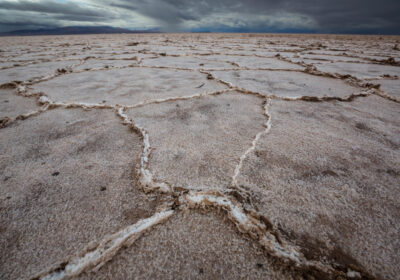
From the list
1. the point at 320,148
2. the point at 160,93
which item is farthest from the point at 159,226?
the point at 160,93

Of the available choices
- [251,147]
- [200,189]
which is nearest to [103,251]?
[200,189]

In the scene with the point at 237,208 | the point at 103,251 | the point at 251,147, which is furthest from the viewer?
the point at 251,147

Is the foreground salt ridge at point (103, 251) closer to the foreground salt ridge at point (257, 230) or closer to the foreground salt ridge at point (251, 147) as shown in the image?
the foreground salt ridge at point (257, 230)

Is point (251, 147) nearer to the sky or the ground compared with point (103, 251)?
nearer to the sky

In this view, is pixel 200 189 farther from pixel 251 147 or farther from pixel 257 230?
pixel 251 147

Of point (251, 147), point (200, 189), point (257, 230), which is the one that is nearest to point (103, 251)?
point (200, 189)

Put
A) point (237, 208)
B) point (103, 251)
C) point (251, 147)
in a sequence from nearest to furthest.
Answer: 1. point (103, 251)
2. point (237, 208)
3. point (251, 147)

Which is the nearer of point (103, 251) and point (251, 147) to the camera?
point (103, 251)

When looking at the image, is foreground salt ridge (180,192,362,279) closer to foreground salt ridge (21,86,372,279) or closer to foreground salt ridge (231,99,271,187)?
foreground salt ridge (21,86,372,279)
